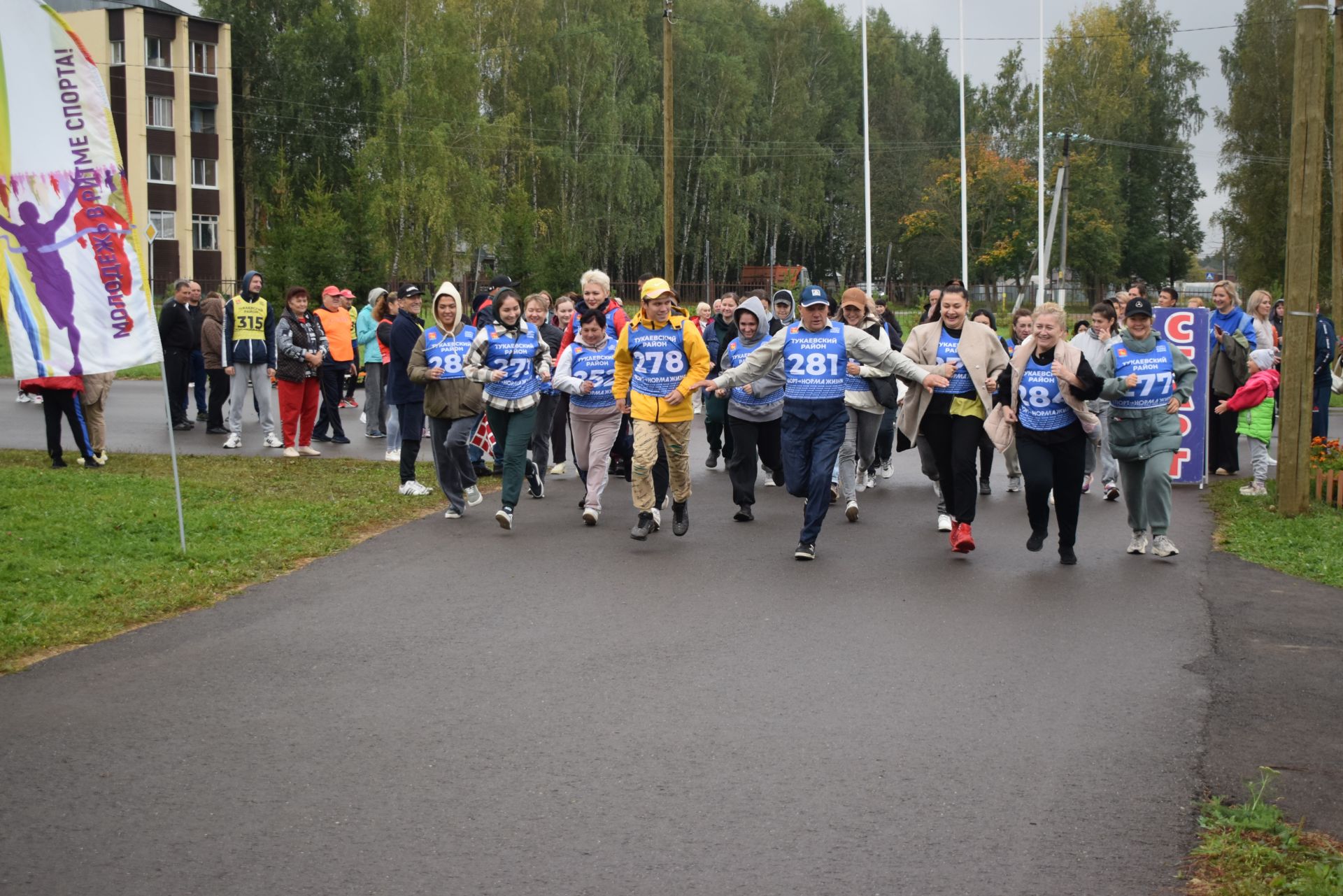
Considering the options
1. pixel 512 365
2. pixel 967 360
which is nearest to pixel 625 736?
pixel 967 360

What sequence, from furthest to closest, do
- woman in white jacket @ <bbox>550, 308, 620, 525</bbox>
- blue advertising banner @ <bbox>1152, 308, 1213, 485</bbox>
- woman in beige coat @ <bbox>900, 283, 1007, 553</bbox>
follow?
blue advertising banner @ <bbox>1152, 308, 1213, 485</bbox> → woman in white jacket @ <bbox>550, 308, 620, 525</bbox> → woman in beige coat @ <bbox>900, 283, 1007, 553</bbox>

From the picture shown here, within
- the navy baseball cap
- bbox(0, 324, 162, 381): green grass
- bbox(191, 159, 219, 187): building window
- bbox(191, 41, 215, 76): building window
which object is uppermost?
bbox(191, 41, 215, 76): building window

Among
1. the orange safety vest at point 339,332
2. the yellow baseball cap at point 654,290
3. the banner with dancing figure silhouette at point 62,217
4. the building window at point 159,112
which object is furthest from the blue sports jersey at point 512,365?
the building window at point 159,112

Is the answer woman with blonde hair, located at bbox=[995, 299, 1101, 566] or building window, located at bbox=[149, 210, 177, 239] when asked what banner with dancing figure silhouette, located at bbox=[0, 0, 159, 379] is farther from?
building window, located at bbox=[149, 210, 177, 239]

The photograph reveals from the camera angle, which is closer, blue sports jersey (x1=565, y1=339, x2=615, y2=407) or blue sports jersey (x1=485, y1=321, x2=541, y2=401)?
blue sports jersey (x1=485, y1=321, x2=541, y2=401)

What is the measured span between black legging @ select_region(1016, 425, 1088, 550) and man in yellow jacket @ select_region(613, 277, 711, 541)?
268 cm

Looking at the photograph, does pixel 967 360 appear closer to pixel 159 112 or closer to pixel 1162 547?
pixel 1162 547

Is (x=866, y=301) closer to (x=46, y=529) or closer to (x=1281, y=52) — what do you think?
(x=46, y=529)

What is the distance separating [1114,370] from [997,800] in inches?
240

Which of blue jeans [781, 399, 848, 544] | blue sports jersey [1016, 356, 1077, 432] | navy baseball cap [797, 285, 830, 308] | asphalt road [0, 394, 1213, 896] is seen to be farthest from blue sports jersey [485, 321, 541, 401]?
blue sports jersey [1016, 356, 1077, 432]

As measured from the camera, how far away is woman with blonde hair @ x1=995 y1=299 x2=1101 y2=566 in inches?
414

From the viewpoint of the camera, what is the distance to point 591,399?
41.1ft

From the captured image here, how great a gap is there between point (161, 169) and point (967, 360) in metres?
58.4

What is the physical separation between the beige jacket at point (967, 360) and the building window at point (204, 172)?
57.9 m
